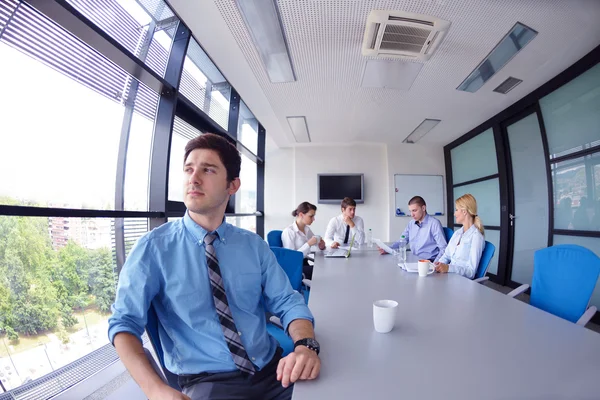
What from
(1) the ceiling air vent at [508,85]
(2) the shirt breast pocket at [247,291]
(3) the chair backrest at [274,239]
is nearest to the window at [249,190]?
(3) the chair backrest at [274,239]

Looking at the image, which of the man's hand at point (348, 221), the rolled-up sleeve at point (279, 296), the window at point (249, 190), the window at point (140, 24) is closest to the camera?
the rolled-up sleeve at point (279, 296)

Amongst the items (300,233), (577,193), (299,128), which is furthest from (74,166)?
(577,193)

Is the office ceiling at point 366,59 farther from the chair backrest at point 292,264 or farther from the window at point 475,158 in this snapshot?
the chair backrest at point 292,264

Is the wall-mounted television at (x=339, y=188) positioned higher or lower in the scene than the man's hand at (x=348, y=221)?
higher

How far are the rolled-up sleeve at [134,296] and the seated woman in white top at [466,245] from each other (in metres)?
1.97

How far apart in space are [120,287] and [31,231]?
0.98 m

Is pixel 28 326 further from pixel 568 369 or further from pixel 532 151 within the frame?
pixel 532 151

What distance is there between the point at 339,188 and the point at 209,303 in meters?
5.68

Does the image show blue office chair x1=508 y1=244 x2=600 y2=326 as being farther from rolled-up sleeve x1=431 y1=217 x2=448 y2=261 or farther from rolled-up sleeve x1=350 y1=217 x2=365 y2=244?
rolled-up sleeve x1=350 y1=217 x2=365 y2=244

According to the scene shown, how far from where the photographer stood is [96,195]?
180 centimetres

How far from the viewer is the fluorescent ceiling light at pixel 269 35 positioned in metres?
2.24

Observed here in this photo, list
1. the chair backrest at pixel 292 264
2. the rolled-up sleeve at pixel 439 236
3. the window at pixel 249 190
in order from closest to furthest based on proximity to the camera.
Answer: the chair backrest at pixel 292 264 < the rolled-up sleeve at pixel 439 236 < the window at pixel 249 190

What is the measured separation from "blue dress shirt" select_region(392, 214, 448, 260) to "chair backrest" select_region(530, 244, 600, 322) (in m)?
1.43

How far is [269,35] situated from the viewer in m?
2.59
